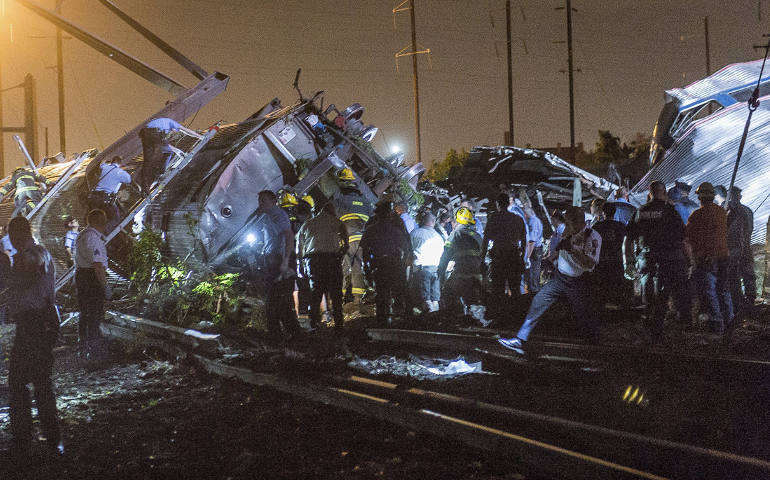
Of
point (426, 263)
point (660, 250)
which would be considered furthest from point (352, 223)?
point (660, 250)

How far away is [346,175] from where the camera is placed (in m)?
12.6

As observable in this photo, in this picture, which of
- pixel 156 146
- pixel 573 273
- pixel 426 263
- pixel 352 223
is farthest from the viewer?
pixel 156 146

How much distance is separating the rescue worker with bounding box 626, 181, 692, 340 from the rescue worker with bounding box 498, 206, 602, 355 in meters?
1.18

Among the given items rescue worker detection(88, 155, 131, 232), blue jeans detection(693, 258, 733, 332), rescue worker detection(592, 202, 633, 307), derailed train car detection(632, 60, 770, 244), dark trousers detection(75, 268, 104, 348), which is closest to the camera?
rescue worker detection(592, 202, 633, 307)

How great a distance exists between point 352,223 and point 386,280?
3.55 meters

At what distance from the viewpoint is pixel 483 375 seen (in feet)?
21.5

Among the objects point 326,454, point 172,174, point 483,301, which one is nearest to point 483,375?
point 326,454

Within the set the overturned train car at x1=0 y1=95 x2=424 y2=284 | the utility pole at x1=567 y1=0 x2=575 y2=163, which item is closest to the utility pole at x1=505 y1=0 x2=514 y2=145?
the utility pole at x1=567 y1=0 x2=575 y2=163

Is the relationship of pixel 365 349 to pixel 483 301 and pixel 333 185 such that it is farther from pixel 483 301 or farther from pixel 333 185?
pixel 333 185

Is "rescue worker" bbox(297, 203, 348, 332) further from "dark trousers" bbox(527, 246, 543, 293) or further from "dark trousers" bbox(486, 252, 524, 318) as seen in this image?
"dark trousers" bbox(527, 246, 543, 293)

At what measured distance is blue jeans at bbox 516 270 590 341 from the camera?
6.37 meters

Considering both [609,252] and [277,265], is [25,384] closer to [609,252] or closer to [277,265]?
[277,265]

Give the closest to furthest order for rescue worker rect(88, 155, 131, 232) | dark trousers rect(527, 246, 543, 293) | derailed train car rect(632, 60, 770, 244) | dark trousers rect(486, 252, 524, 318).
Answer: dark trousers rect(486, 252, 524, 318), derailed train car rect(632, 60, 770, 244), dark trousers rect(527, 246, 543, 293), rescue worker rect(88, 155, 131, 232)

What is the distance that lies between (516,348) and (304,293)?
5239mm
